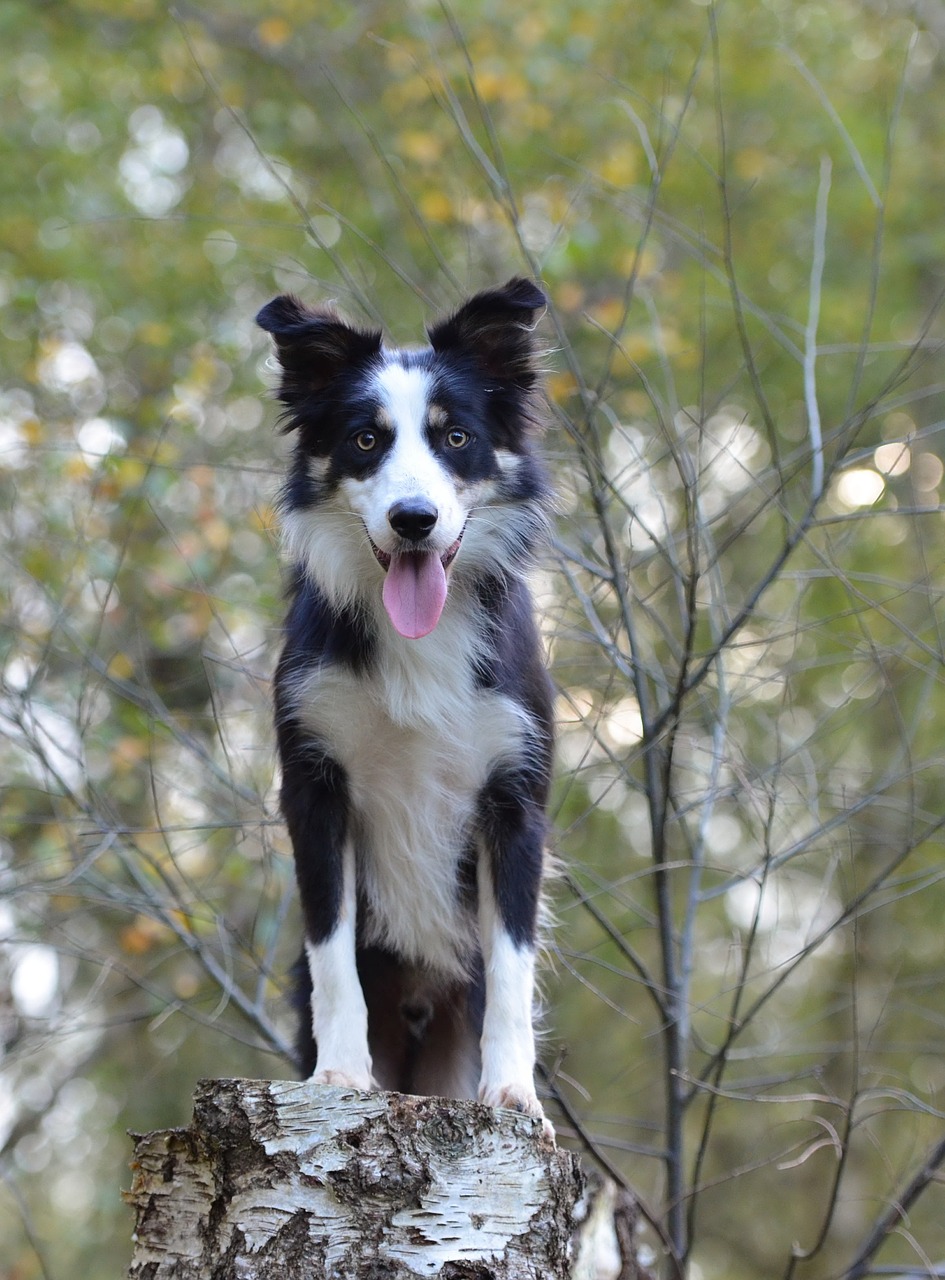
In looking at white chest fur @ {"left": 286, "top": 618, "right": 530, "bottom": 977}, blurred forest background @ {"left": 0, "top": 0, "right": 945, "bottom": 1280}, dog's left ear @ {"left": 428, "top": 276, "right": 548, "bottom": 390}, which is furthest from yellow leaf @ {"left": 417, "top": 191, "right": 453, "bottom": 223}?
white chest fur @ {"left": 286, "top": 618, "right": 530, "bottom": 977}

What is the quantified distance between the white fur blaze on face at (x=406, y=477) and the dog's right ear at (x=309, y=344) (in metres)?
0.12

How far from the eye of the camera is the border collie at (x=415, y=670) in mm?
3447

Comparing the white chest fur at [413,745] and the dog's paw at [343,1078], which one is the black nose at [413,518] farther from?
the dog's paw at [343,1078]

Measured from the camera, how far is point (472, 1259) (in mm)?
2770

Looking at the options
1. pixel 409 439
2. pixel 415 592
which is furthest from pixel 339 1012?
pixel 409 439

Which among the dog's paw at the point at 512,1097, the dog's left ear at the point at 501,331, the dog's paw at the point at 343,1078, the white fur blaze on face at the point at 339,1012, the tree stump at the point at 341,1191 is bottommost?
the tree stump at the point at 341,1191

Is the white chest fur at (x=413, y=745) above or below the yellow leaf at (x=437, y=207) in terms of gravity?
below

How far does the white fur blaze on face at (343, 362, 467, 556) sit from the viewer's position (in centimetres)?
337

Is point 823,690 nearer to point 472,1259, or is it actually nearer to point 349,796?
point 349,796

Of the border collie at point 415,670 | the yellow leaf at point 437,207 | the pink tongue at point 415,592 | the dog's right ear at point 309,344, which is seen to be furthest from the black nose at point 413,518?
the yellow leaf at point 437,207

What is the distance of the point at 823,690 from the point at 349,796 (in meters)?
7.63

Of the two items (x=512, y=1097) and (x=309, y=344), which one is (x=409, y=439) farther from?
(x=512, y=1097)

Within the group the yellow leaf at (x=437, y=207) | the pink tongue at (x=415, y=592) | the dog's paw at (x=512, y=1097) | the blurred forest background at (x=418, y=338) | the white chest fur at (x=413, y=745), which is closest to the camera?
the dog's paw at (x=512, y=1097)

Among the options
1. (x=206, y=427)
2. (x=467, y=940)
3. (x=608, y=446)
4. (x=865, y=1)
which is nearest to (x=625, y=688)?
(x=467, y=940)
